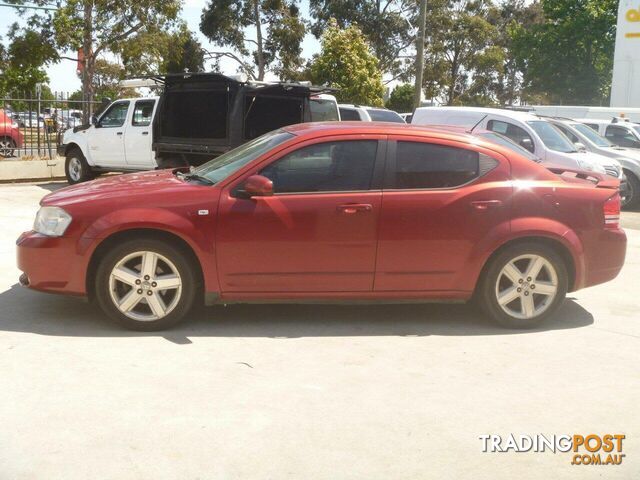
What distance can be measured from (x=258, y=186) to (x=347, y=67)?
28.0 m

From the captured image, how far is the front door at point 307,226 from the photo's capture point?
5.66 metres

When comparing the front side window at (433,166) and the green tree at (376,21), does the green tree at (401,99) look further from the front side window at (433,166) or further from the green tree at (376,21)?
the front side window at (433,166)

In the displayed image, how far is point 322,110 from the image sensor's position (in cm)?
1264

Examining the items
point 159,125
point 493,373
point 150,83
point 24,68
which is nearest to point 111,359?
point 493,373

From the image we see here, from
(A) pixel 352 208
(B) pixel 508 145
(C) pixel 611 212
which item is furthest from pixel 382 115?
(A) pixel 352 208

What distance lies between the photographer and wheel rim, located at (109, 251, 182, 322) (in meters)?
5.61

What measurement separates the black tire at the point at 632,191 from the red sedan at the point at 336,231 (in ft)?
33.4

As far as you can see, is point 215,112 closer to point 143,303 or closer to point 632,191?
point 143,303

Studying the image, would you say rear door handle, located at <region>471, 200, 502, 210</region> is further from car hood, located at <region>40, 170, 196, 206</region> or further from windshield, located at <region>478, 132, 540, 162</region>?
car hood, located at <region>40, 170, 196, 206</region>

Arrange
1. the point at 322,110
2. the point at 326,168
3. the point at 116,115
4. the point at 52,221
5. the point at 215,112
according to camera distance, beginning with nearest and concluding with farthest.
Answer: the point at 52,221 → the point at 326,168 → the point at 215,112 → the point at 322,110 → the point at 116,115

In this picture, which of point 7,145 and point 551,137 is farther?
point 7,145

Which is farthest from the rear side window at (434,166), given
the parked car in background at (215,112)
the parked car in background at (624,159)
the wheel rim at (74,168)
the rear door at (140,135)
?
the wheel rim at (74,168)

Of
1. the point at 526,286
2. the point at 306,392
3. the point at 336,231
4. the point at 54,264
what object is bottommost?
the point at 306,392

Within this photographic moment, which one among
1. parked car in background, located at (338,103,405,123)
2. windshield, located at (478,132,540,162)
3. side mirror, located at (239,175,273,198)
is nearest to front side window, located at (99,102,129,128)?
parked car in background, located at (338,103,405,123)
